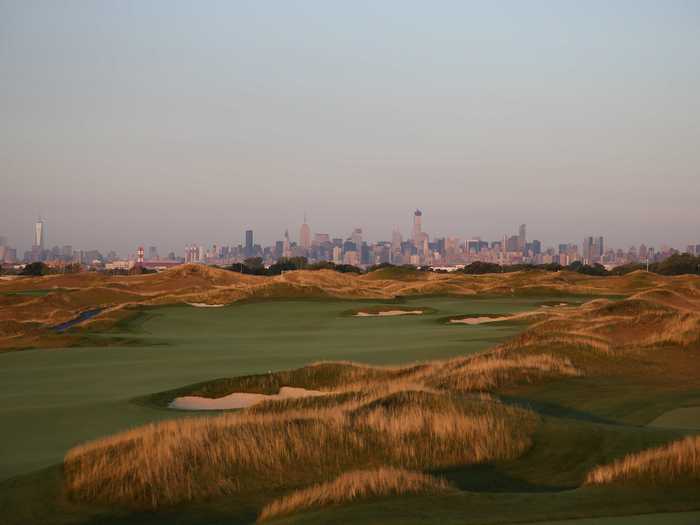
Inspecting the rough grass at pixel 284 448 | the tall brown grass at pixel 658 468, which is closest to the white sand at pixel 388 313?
the rough grass at pixel 284 448

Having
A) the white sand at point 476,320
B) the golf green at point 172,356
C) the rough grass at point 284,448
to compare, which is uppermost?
the rough grass at point 284,448

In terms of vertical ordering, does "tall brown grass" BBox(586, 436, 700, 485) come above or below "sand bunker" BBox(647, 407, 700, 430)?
above

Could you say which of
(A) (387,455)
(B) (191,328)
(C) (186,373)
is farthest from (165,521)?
(B) (191,328)

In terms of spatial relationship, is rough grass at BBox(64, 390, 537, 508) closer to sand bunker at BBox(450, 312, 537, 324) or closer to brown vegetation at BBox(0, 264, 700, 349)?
brown vegetation at BBox(0, 264, 700, 349)

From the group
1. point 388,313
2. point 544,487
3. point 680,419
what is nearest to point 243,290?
point 388,313

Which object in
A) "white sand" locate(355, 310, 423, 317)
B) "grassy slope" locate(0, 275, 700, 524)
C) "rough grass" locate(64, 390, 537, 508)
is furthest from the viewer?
"white sand" locate(355, 310, 423, 317)

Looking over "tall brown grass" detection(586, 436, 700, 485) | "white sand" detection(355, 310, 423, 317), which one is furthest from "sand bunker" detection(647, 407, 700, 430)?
"white sand" detection(355, 310, 423, 317)

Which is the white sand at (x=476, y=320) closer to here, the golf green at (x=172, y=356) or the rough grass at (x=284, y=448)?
the golf green at (x=172, y=356)
